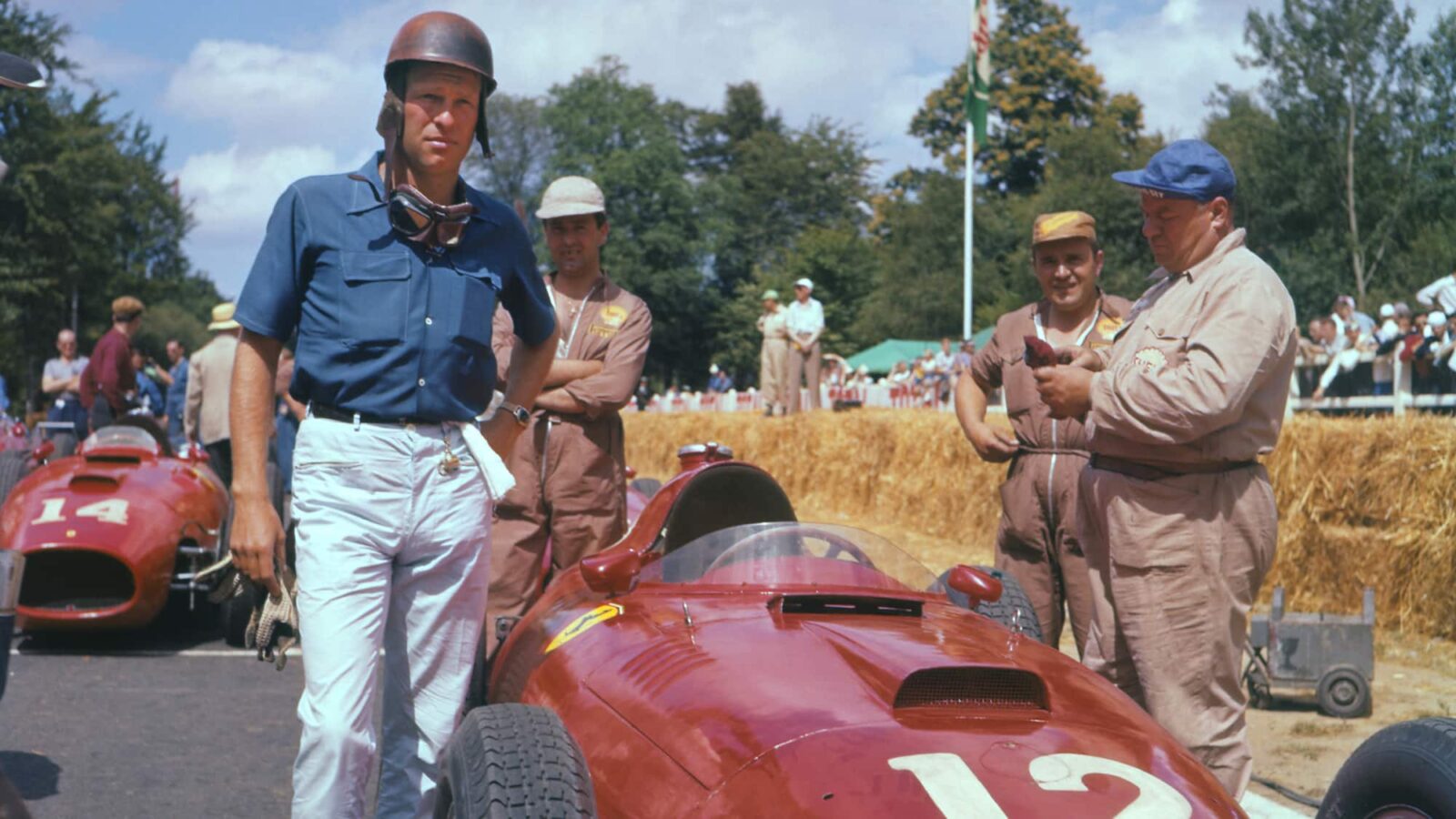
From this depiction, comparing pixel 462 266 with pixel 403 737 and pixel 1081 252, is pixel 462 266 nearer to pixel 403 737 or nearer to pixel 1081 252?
pixel 403 737

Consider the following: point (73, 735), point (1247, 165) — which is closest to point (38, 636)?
point (73, 735)

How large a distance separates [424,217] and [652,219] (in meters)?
80.6

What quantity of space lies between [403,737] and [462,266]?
1166 mm

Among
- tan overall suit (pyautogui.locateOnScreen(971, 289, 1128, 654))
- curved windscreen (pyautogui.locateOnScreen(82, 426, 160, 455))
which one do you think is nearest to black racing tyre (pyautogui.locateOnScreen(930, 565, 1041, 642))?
tan overall suit (pyautogui.locateOnScreen(971, 289, 1128, 654))

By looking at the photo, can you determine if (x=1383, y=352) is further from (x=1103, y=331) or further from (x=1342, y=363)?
(x=1103, y=331)

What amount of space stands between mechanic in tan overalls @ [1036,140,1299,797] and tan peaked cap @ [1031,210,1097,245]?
1388mm

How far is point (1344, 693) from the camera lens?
7148 mm

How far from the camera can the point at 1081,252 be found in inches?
237

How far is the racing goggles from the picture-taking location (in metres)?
3.70

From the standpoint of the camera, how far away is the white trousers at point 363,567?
11.7 ft

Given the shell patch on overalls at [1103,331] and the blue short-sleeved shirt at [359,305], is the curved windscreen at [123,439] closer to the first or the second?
the shell patch on overalls at [1103,331]

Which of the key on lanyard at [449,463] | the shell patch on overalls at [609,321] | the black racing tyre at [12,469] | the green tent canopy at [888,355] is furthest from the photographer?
the green tent canopy at [888,355]

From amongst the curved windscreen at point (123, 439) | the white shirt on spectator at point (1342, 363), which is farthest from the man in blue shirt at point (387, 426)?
the white shirt on spectator at point (1342, 363)

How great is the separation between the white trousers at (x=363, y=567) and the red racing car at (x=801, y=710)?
0.25m
